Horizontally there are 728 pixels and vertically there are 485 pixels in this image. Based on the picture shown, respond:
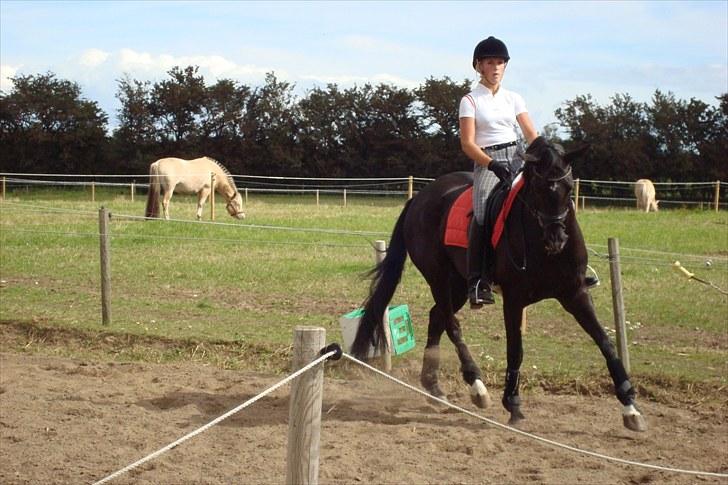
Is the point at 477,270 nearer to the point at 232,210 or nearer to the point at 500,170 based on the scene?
the point at 500,170

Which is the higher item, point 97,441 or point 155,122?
point 155,122

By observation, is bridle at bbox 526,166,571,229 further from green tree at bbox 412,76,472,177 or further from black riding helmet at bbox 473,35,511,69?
green tree at bbox 412,76,472,177

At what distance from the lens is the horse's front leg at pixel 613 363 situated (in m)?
6.35

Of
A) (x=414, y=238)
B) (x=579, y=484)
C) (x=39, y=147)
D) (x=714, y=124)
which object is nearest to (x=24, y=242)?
(x=414, y=238)

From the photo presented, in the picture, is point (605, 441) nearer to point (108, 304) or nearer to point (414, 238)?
point (414, 238)

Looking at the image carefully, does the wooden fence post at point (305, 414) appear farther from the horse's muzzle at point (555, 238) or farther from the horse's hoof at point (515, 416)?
the horse's hoof at point (515, 416)

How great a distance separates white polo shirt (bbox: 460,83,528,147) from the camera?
692 cm

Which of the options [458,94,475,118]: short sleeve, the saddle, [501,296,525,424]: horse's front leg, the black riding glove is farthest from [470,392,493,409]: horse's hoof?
[458,94,475,118]: short sleeve

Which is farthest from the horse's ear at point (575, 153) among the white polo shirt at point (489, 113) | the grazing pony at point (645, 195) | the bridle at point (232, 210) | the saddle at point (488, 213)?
the grazing pony at point (645, 195)

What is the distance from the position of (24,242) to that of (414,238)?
1207cm

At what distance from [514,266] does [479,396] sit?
3.59 ft

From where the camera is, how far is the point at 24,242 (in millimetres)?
17938

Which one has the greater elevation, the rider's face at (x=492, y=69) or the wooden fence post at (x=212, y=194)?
the rider's face at (x=492, y=69)

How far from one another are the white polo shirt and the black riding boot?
63cm
